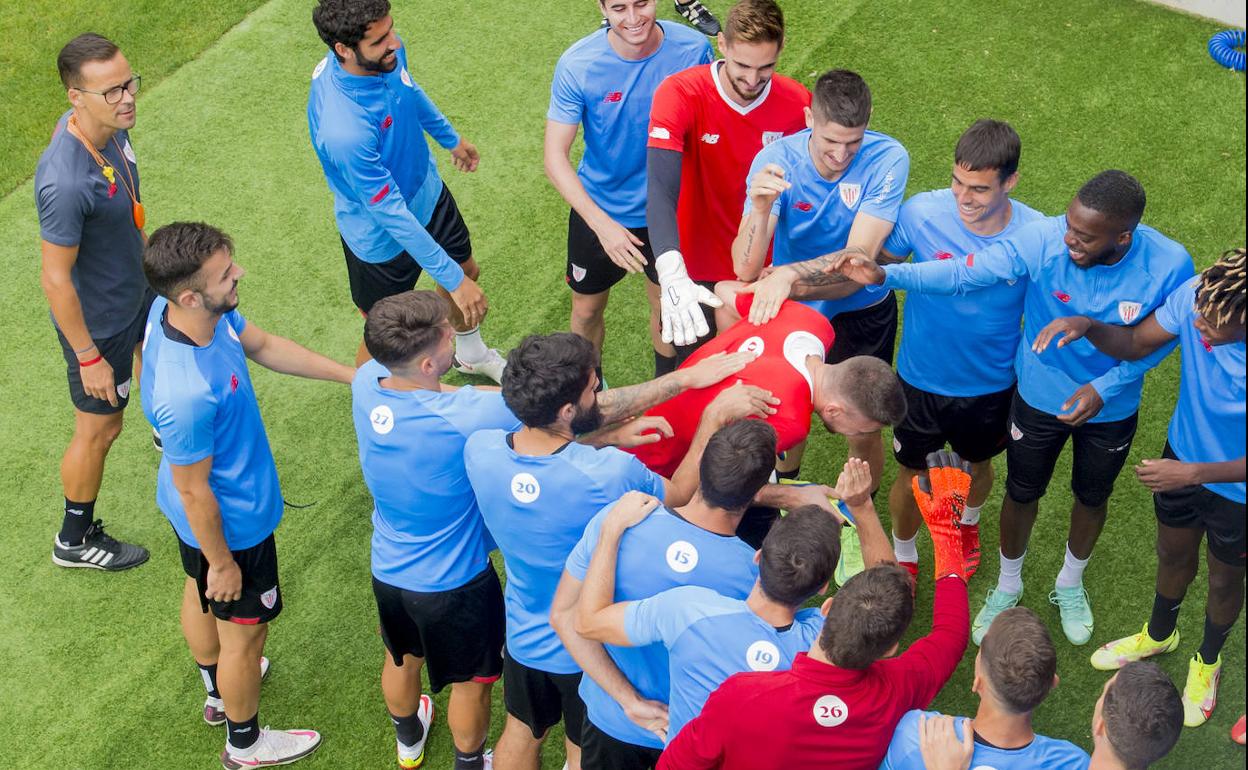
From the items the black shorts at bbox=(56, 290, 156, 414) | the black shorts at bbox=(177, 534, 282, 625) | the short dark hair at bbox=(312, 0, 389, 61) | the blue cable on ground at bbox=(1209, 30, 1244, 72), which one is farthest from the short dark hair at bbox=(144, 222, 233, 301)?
the blue cable on ground at bbox=(1209, 30, 1244, 72)

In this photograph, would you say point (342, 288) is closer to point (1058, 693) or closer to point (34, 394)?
point (34, 394)

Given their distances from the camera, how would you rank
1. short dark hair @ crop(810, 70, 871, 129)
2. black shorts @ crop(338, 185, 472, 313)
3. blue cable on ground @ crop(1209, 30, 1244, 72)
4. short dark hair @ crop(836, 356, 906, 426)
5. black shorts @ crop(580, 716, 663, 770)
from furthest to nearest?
blue cable on ground @ crop(1209, 30, 1244, 72)
black shorts @ crop(338, 185, 472, 313)
short dark hair @ crop(810, 70, 871, 129)
short dark hair @ crop(836, 356, 906, 426)
black shorts @ crop(580, 716, 663, 770)

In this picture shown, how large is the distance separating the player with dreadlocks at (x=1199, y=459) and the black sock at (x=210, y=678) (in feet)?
11.2

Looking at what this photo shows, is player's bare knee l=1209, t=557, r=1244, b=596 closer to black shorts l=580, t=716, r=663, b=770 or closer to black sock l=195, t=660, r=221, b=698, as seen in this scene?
black shorts l=580, t=716, r=663, b=770

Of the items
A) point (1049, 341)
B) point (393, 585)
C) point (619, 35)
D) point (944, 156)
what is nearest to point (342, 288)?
point (619, 35)

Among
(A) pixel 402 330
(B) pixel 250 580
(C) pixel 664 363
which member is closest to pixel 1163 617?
(C) pixel 664 363

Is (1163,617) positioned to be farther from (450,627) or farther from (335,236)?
(335,236)

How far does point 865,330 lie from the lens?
215 inches

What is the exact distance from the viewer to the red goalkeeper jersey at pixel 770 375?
4.39 metres

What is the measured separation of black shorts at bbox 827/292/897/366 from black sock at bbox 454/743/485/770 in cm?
214

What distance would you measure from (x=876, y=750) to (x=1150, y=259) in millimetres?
2032

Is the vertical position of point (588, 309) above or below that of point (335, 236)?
above

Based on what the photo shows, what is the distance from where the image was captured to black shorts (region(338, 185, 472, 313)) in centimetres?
608

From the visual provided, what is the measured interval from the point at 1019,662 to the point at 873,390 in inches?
43.0
